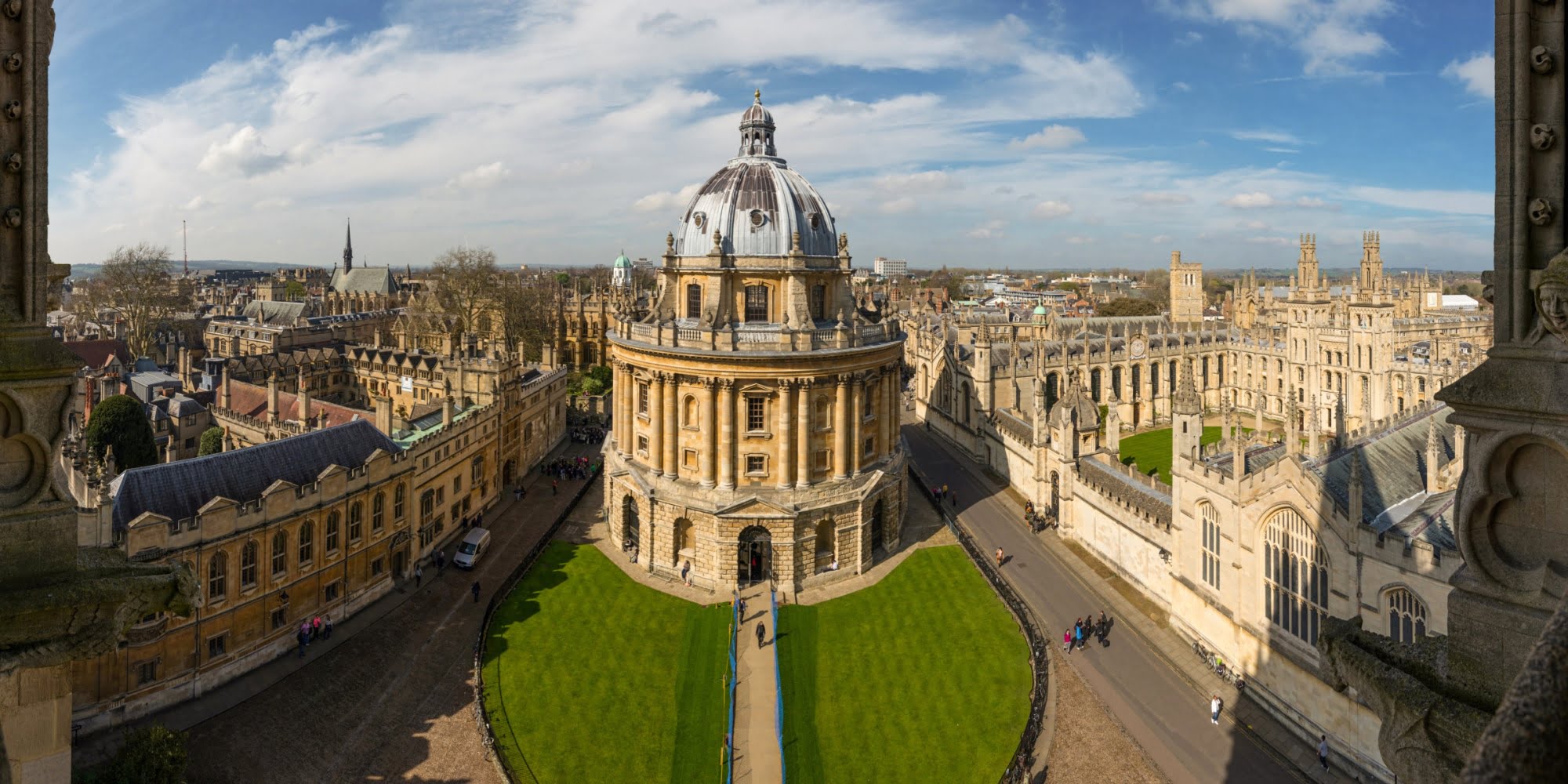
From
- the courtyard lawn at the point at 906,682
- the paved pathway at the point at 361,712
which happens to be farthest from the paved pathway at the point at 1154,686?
the paved pathway at the point at 361,712

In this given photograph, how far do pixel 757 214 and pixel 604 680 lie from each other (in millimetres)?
20739

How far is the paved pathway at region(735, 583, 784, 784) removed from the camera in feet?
74.3

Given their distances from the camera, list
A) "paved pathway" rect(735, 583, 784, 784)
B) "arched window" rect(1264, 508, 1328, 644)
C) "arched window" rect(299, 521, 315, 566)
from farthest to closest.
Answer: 1. "arched window" rect(299, 521, 315, 566)
2. "arched window" rect(1264, 508, 1328, 644)
3. "paved pathway" rect(735, 583, 784, 784)

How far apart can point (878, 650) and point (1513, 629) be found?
984 inches

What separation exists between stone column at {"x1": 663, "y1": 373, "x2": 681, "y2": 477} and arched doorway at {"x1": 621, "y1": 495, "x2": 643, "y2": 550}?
10.6 ft

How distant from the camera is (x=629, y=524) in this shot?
38.8 metres

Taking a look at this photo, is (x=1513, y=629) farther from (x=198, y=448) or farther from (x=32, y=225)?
(x=198, y=448)

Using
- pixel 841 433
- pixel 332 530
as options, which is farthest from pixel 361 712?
pixel 841 433

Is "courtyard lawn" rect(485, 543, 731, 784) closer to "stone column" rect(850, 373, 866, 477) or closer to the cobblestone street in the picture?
the cobblestone street

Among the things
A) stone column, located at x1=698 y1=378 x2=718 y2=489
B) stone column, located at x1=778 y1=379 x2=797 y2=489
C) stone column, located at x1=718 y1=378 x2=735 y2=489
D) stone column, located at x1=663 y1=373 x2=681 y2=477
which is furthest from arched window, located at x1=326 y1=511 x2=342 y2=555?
stone column, located at x1=778 y1=379 x2=797 y2=489

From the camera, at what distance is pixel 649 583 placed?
115 ft

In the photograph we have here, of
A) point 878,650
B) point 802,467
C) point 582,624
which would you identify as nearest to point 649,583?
point 582,624

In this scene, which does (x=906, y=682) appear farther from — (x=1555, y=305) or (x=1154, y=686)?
(x=1555, y=305)

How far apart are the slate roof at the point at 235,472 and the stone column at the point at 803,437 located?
1724 centimetres
